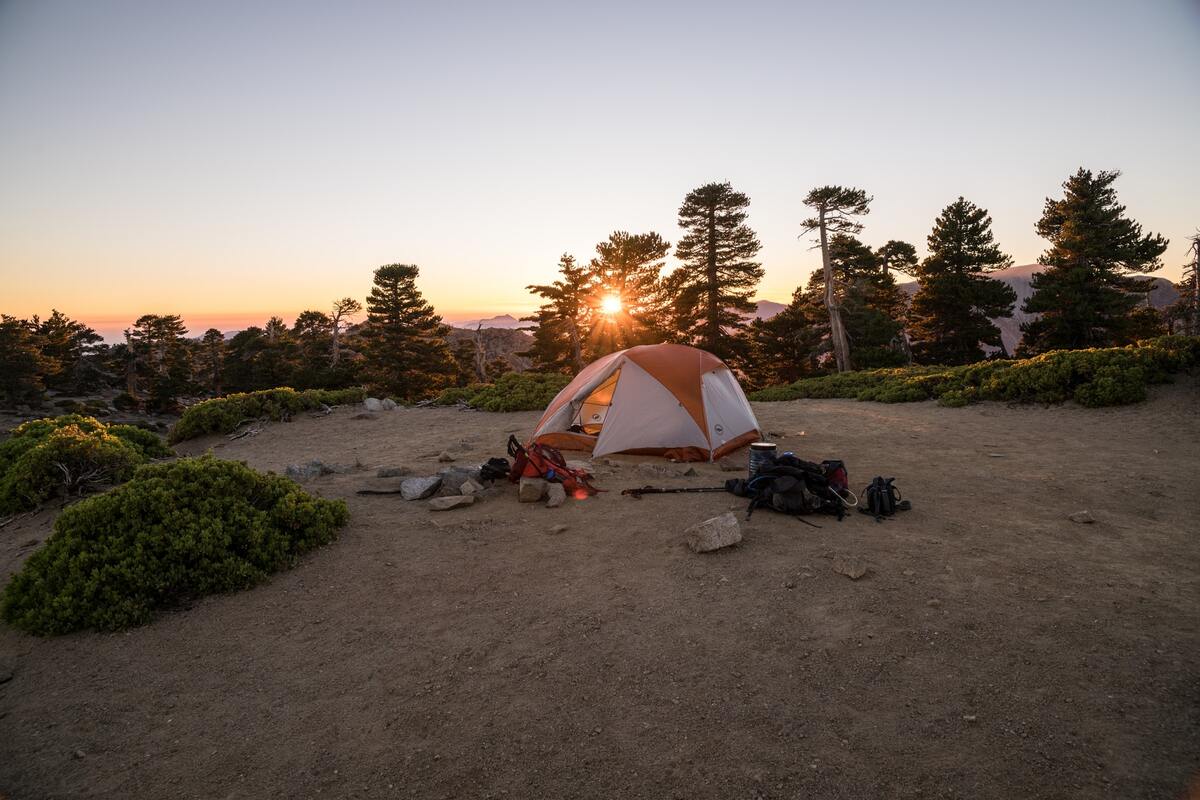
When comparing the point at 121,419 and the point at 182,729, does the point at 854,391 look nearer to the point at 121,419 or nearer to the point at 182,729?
the point at 182,729

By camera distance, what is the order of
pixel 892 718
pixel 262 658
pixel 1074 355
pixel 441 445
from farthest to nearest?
pixel 1074 355
pixel 441 445
pixel 262 658
pixel 892 718

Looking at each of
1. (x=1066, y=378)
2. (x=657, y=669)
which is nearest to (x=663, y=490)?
(x=657, y=669)

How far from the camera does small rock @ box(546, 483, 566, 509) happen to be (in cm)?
703

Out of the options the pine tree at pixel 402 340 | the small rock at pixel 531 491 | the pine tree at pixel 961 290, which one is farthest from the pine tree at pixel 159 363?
the pine tree at pixel 961 290

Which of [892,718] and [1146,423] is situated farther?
[1146,423]

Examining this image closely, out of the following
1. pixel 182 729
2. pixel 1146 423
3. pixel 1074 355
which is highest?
pixel 1074 355

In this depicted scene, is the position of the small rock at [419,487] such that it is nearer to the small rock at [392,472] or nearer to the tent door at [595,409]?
the small rock at [392,472]

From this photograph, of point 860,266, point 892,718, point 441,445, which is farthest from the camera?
point 860,266

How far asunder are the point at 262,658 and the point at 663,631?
121 inches

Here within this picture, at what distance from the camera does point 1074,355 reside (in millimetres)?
13344

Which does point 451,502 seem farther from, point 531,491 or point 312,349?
point 312,349

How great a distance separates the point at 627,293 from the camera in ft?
115

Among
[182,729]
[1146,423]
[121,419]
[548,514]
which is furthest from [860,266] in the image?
[121,419]

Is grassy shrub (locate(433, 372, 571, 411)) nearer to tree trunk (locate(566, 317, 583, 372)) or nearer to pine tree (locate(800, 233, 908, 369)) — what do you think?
tree trunk (locate(566, 317, 583, 372))
